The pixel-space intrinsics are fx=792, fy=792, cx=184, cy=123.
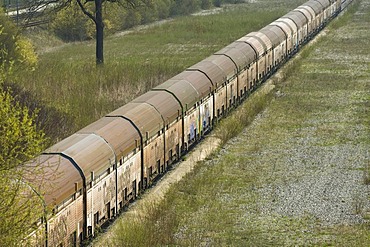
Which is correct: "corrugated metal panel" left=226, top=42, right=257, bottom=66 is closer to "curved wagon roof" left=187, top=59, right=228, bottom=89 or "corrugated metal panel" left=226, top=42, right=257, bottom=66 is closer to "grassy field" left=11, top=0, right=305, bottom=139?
"curved wagon roof" left=187, top=59, right=228, bottom=89

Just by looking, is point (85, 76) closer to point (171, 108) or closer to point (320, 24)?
point (171, 108)

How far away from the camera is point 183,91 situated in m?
28.7

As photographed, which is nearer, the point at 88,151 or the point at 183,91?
the point at 88,151

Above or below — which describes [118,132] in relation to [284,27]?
above

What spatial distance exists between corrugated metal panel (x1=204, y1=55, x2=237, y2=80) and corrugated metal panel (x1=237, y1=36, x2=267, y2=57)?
5.50 metres

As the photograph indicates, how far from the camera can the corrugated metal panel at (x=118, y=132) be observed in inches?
852

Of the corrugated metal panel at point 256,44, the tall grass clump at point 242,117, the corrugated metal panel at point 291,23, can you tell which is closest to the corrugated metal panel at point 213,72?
the tall grass clump at point 242,117

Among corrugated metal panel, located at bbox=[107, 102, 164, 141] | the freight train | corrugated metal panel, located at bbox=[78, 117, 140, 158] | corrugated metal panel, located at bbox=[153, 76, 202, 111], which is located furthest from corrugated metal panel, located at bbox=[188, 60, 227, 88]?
corrugated metal panel, located at bbox=[78, 117, 140, 158]

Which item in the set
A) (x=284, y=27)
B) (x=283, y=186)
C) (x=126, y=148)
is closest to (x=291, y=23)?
(x=284, y=27)

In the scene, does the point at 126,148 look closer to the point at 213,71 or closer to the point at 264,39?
the point at 213,71

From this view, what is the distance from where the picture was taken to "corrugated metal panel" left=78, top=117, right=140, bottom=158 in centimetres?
2164

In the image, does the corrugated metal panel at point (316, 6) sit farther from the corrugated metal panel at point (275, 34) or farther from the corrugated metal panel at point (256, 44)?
the corrugated metal panel at point (256, 44)

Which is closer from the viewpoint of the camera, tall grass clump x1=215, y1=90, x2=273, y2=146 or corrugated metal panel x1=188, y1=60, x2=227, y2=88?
tall grass clump x1=215, y1=90, x2=273, y2=146

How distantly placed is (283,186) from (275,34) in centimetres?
2381
